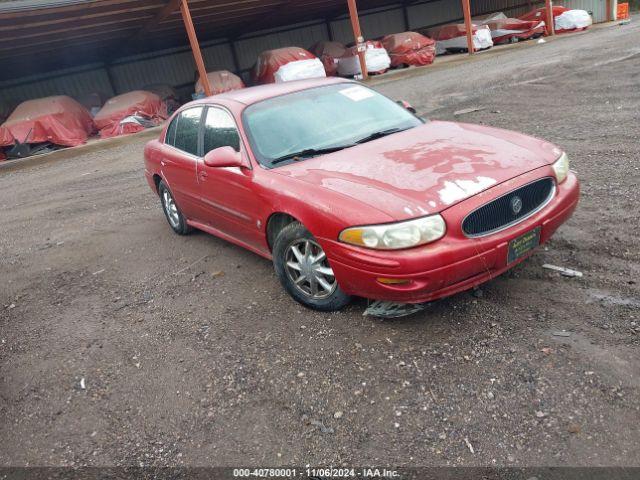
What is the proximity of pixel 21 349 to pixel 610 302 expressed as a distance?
13.4 feet

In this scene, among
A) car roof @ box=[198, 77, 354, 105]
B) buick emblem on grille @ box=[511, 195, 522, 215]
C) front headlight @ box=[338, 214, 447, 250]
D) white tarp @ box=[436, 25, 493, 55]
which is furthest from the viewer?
white tarp @ box=[436, 25, 493, 55]

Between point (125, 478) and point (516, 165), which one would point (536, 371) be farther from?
point (125, 478)

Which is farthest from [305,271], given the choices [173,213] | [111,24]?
[111,24]

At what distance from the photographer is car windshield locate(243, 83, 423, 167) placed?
154 inches

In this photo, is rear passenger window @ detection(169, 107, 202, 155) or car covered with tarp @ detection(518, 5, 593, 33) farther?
car covered with tarp @ detection(518, 5, 593, 33)

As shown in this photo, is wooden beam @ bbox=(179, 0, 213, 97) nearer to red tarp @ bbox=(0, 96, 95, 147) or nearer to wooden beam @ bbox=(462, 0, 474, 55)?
red tarp @ bbox=(0, 96, 95, 147)

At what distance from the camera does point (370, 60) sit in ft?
66.6

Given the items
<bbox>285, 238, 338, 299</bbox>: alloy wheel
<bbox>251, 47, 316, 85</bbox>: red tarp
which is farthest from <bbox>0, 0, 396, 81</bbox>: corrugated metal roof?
<bbox>285, 238, 338, 299</bbox>: alloy wheel

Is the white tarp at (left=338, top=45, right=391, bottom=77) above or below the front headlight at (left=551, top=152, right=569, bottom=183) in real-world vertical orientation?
below

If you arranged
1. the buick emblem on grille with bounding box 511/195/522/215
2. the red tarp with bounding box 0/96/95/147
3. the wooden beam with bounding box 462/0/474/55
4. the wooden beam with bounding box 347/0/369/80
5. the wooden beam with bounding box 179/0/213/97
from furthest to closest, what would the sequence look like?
1. the wooden beam with bounding box 462/0/474/55
2. the wooden beam with bounding box 347/0/369/80
3. the red tarp with bounding box 0/96/95/147
4. the wooden beam with bounding box 179/0/213/97
5. the buick emblem on grille with bounding box 511/195/522/215

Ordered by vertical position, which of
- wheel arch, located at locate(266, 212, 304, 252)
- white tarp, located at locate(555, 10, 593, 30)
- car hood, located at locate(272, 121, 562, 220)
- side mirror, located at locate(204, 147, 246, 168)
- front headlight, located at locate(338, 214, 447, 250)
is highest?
side mirror, located at locate(204, 147, 246, 168)

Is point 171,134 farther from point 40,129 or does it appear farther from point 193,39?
point 40,129

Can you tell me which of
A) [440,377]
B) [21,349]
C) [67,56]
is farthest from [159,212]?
[67,56]

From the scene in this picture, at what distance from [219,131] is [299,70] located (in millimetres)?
14978
